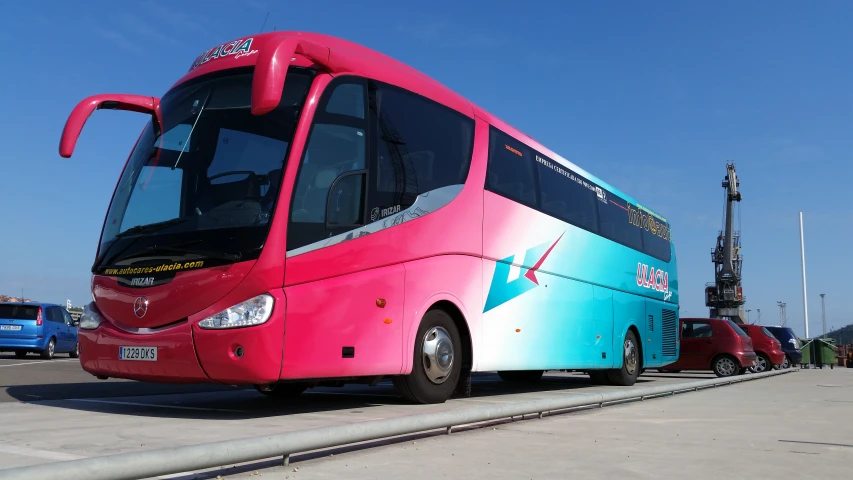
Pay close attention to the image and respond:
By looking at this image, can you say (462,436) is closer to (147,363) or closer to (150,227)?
(147,363)

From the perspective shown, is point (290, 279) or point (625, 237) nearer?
point (290, 279)

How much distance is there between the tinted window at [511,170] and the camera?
10406 millimetres

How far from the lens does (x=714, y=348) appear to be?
21.8m

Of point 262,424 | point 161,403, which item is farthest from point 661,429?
point 161,403

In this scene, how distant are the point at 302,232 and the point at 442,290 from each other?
2.27 m

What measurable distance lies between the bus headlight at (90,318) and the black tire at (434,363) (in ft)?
9.87

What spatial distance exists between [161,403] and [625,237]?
393 inches

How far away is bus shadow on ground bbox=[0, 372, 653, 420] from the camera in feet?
25.7

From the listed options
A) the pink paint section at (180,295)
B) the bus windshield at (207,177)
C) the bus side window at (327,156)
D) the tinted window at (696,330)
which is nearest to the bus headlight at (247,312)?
the pink paint section at (180,295)

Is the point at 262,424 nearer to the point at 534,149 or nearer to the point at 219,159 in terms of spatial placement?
the point at 219,159

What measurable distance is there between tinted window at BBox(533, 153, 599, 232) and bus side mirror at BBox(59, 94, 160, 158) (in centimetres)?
575

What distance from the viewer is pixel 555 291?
1214 centimetres

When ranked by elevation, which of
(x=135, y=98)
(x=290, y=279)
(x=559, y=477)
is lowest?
(x=559, y=477)

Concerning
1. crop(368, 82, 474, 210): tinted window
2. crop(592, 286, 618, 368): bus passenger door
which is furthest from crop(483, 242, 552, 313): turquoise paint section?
crop(592, 286, 618, 368): bus passenger door
